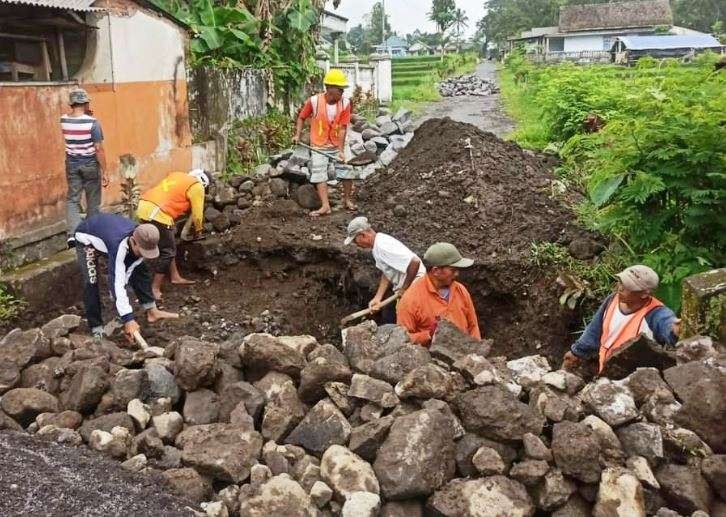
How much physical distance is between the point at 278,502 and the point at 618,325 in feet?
7.70

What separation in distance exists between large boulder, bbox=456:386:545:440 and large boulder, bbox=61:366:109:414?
1937mm

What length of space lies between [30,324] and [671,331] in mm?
5133

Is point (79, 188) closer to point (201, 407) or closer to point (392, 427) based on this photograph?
point (201, 407)

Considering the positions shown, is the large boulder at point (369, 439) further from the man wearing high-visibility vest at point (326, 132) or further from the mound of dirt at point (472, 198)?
the man wearing high-visibility vest at point (326, 132)

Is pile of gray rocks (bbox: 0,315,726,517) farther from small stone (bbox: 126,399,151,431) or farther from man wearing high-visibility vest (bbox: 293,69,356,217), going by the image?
man wearing high-visibility vest (bbox: 293,69,356,217)

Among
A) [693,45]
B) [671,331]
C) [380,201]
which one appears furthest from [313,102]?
[693,45]

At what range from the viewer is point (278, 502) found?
8.84 feet

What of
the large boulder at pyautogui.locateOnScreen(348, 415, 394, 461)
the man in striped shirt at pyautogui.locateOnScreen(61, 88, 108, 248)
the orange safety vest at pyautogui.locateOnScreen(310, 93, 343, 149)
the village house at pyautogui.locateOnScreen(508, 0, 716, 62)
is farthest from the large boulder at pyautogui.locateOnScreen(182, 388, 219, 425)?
the village house at pyautogui.locateOnScreen(508, 0, 716, 62)

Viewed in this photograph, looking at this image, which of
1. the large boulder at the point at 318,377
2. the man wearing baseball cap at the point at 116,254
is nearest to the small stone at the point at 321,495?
the large boulder at the point at 318,377

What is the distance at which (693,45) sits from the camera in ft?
137

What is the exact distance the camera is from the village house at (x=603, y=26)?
51.4m

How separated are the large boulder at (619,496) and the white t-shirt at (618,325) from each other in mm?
1271

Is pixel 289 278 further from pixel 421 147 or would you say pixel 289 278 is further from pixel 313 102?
pixel 421 147

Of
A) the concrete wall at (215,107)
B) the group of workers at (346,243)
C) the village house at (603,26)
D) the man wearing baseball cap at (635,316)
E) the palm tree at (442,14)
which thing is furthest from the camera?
the palm tree at (442,14)
